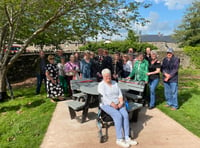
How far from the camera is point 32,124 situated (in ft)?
14.6

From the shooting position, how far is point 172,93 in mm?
5234

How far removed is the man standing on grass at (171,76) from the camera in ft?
16.5

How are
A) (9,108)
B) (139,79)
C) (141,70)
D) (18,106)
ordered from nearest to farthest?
(141,70), (139,79), (9,108), (18,106)

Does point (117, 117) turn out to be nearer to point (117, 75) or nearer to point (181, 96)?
point (117, 75)

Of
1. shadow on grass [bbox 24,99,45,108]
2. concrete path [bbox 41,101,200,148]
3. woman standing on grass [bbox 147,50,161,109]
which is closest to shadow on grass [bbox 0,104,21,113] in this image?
shadow on grass [bbox 24,99,45,108]

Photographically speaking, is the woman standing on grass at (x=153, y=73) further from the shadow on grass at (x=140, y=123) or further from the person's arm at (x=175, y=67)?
the shadow on grass at (x=140, y=123)

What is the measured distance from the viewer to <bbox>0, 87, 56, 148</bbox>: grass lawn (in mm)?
3694

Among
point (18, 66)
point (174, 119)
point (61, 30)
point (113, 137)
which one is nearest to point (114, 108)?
point (113, 137)

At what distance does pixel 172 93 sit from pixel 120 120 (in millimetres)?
2526

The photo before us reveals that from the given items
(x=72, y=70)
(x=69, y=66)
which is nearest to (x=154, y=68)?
(x=72, y=70)

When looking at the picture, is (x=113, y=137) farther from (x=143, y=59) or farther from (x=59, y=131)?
(x=143, y=59)

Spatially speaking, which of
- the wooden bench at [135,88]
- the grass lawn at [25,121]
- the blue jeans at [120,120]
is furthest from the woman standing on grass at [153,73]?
the grass lawn at [25,121]

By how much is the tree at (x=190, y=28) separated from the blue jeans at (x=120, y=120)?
36.2 meters

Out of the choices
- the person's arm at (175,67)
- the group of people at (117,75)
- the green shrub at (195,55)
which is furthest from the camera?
the green shrub at (195,55)
